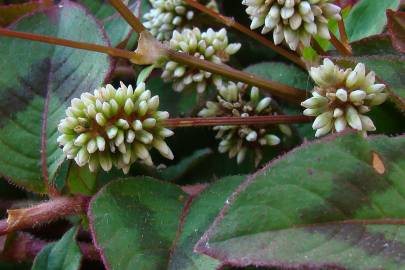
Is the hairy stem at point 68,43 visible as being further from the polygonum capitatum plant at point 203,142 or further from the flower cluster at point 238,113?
the flower cluster at point 238,113

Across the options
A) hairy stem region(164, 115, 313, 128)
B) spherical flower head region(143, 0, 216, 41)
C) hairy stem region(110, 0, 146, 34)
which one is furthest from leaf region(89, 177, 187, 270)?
spherical flower head region(143, 0, 216, 41)

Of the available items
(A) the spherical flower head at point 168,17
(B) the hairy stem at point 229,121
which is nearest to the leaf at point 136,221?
(B) the hairy stem at point 229,121

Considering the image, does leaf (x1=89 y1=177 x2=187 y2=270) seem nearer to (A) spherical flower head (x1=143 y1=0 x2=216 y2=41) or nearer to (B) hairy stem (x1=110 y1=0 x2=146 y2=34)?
(B) hairy stem (x1=110 y1=0 x2=146 y2=34)

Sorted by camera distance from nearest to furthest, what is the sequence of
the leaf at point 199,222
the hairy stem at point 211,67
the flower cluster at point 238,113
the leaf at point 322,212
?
the leaf at point 322,212 → the leaf at point 199,222 → the hairy stem at point 211,67 → the flower cluster at point 238,113

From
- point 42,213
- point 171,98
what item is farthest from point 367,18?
point 42,213

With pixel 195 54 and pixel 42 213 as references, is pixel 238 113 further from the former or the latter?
pixel 42 213

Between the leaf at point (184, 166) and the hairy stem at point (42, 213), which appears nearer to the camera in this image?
the hairy stem at point (42, 213)

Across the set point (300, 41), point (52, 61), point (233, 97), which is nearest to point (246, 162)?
point (233, 97)
